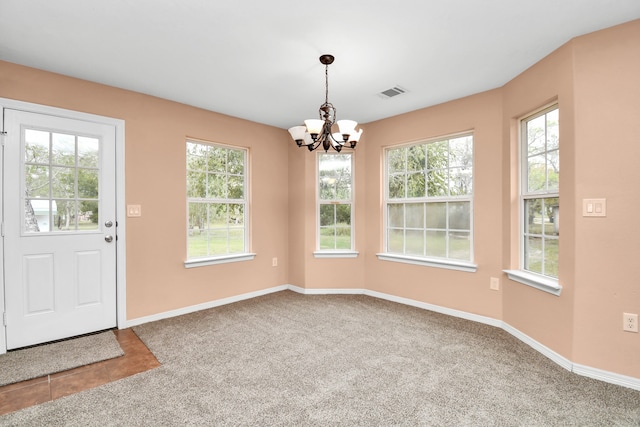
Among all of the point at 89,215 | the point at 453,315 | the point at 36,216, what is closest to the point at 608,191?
the point at 453,315

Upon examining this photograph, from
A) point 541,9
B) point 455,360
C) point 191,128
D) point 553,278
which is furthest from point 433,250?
point 191,128

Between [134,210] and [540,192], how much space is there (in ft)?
13.2

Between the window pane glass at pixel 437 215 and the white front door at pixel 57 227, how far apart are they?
11.6ft

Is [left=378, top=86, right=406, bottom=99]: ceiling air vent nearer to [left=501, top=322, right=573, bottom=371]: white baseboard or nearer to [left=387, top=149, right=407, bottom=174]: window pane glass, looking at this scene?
[left=387, top=149, right=407, bottom=174]: window pane glass

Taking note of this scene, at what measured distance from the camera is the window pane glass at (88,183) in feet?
9.94

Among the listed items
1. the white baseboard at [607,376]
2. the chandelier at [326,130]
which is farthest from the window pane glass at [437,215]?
the white baseboard at [607,376]

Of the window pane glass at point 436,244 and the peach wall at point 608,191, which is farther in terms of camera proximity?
the window pane glass at point 436,244

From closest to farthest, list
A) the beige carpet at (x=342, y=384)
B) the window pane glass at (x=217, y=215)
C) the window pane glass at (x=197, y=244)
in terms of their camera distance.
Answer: the beige carpet at (x=342, y=384) < the window pane glass at (x=197, y=244) < the window pane glass at (x=217, y=215)

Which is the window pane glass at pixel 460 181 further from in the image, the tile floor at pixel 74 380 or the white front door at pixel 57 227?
the white front door at pixel 57 227

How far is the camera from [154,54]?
8.29 ft

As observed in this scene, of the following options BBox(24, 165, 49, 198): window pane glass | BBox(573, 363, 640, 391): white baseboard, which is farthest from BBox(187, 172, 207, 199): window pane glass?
BBox(573, 363, 640, 391): white baseboard

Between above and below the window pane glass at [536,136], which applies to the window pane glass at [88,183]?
below

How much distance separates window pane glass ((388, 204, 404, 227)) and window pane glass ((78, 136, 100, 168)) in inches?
136

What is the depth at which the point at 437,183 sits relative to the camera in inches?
148
